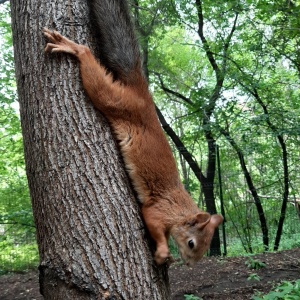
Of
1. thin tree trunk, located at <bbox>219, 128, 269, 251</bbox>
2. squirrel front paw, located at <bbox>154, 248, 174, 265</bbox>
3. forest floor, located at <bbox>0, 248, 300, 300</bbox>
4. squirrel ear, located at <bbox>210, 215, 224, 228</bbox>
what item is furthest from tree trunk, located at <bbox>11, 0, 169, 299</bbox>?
thin tree trunk, located at <bbox>219, 128, 269, 251</bbox>

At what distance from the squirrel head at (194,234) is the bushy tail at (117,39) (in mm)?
1172

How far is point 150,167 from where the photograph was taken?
297 centimetres

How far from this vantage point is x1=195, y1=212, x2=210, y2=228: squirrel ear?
10.3 feet

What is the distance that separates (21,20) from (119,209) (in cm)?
133

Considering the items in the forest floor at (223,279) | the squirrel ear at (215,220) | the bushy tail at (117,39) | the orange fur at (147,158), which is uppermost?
the bushy tail at (117,39)

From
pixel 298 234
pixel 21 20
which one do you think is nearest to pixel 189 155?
pixel 298 234

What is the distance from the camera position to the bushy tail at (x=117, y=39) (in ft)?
9.09

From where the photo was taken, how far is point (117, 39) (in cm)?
292

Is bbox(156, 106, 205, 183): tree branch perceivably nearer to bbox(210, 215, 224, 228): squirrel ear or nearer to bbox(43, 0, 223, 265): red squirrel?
bbox(210, 215, 224, 228): squirrel ear

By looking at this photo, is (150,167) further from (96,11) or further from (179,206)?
(96,11)

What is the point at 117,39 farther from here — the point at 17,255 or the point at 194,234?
the point at 17,255

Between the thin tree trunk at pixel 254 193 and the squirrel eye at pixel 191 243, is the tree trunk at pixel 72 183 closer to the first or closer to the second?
the squirrel eye at pixel 191 243

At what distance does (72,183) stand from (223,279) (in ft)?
14.2

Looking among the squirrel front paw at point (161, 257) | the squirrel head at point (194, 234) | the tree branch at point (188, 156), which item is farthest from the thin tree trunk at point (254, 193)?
the squirrel front paw at point (161, 257)
